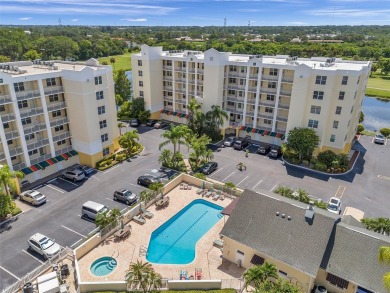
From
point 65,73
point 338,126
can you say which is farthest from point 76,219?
point 338,126

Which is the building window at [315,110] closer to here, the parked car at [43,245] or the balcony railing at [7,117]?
the parked car at [43,245]

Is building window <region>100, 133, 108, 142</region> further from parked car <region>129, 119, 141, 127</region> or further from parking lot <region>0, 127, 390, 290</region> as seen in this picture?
parked car <region>129, 119, 141, 127</region>

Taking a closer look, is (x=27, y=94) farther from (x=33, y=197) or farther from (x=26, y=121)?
(x=33, y=197)

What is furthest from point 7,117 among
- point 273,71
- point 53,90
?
point 273,71

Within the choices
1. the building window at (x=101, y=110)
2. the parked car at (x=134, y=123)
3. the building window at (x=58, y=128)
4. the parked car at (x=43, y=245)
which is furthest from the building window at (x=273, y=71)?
the parked car at (x=43, y=245)

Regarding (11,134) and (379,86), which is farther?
(379,86)

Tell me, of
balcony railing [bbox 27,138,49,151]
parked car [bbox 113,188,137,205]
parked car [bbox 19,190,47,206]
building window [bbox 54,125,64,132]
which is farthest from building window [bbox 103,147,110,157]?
parked car [bbox 19,190,47,206]
